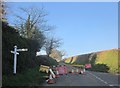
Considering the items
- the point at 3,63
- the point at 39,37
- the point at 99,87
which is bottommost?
the point at 99,87

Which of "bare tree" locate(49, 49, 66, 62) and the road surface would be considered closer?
the road surface

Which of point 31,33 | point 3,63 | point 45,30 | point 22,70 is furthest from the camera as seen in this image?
point 45,30

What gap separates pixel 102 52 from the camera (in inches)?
2328

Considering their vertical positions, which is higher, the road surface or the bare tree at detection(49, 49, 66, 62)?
the bare tree at detection(49, 49, 66, 62)

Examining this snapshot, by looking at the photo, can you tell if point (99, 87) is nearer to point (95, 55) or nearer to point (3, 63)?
point (3, 63)

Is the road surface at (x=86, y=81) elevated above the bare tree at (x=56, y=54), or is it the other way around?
the bare tree at (x=56, y=54)

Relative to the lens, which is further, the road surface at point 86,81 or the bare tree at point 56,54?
the bare tree at point 56,54

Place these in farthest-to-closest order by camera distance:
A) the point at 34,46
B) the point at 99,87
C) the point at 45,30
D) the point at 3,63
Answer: the point at 45,30 < the point at 34,46 < the point at 99,87 < the point at 3,63

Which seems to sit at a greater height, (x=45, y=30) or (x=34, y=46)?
(x=45, y=30)

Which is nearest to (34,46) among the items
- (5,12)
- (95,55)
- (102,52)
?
(5,12)

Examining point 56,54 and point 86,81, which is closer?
point 86,81

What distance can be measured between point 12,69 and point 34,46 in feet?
57.0

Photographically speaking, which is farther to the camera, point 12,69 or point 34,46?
point 34,46

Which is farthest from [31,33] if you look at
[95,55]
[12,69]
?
[12,69]
